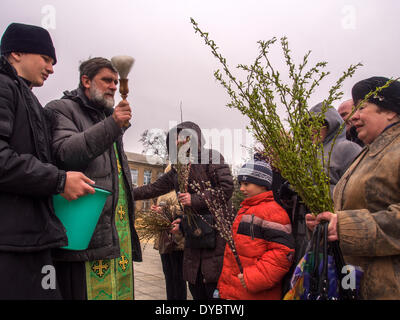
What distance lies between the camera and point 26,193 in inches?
67.1

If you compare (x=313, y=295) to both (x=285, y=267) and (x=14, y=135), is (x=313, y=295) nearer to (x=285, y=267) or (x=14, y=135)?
(x=285, y=267)

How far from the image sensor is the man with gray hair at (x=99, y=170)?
2020mm

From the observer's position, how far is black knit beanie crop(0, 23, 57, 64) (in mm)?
2023

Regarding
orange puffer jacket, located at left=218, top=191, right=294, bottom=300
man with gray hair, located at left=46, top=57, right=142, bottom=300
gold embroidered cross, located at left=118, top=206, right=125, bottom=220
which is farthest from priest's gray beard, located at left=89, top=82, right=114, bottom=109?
orange puffer jacket, located at left=218, top=191, right=294, bottom=300

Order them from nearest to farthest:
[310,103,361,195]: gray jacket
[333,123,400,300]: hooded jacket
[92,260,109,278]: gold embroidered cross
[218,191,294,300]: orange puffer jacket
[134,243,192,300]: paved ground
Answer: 1. [333,123,400,300]: hooded jacket
2. [92,260,109,278]: gold embroidered cross
3. [218,191,294,300]: orange puffer jacket
4. [310,103,361,195]: gray jacket
5. [134,243,192,300]: paved ground

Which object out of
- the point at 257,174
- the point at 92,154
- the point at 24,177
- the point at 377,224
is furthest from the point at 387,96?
the point at 24,177

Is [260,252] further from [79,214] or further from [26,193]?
[26,193]

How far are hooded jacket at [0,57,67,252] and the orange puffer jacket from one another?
4.53 ft

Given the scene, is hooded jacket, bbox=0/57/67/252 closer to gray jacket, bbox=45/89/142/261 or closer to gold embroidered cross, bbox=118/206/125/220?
gray jacket, bbox=45/89/142/261

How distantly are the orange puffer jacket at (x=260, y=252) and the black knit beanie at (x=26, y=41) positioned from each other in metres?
1.77

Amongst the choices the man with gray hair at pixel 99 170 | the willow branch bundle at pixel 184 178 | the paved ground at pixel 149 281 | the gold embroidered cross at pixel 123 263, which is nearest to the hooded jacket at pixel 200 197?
the willow branch bundle at pixel 184 178

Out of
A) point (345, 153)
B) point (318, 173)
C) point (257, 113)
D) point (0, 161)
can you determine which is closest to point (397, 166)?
point (318, 173)

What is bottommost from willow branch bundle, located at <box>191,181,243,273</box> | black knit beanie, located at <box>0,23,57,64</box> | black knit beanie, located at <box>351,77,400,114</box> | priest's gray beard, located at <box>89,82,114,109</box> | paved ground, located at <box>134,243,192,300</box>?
paved ground, located at <box>134,243,192,300</box>

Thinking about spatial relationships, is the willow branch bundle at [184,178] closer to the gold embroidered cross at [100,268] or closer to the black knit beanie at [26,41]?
the gold embroidered cross at [100,268]
